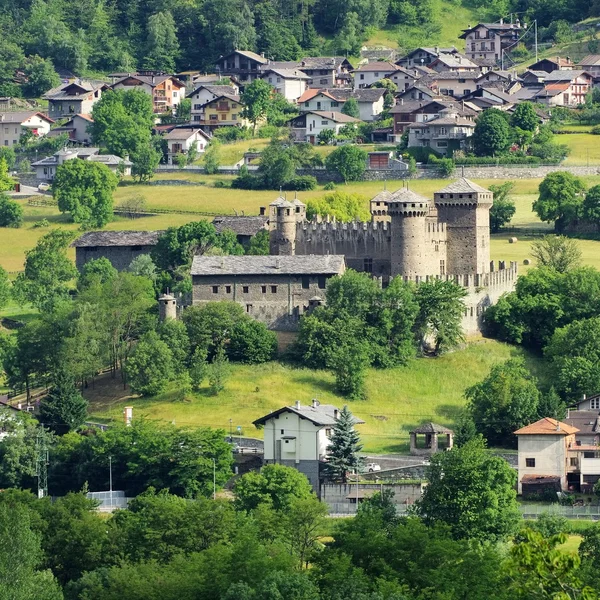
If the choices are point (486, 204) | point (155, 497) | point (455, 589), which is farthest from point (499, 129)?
point (455, 589)

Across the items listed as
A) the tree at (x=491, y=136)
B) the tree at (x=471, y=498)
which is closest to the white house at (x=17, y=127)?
the tree at (x=491, y=136)

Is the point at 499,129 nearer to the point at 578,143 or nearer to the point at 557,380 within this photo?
the point at 578,143

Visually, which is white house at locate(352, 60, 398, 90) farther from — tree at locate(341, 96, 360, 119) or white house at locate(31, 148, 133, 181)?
white house at locate(31, 148, 133, 181)

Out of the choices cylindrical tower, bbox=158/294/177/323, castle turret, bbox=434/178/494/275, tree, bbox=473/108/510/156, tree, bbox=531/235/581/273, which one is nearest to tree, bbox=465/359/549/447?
castle turret, bbox=434/178/494/275

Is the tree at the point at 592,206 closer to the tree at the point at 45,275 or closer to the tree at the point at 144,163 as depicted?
the tree at the point at 45,275

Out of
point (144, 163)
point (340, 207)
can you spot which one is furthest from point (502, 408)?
point (144, 163)

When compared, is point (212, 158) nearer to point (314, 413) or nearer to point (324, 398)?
point (324, 398)
